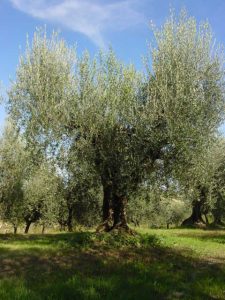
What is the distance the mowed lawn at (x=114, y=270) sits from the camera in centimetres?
1031

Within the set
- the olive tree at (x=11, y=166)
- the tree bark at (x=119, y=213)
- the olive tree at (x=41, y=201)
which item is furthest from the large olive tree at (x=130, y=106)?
the olive tree at (x=41, y=201)

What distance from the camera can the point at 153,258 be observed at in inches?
702

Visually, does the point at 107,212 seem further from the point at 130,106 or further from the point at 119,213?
the point at 130,106

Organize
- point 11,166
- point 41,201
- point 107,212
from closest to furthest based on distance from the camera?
point 107,212 → point 11,166 → point 41,201

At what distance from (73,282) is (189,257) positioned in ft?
31.0

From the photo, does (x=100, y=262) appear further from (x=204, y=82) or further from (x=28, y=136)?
(x=204, y=82)

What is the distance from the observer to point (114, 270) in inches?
550

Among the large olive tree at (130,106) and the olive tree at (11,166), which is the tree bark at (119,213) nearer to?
the large olive tree at (130,106)

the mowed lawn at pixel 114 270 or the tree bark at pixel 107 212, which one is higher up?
the tree bark at pixel 107 212

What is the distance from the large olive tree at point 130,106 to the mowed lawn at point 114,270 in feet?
13.0

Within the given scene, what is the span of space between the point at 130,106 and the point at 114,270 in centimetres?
1000

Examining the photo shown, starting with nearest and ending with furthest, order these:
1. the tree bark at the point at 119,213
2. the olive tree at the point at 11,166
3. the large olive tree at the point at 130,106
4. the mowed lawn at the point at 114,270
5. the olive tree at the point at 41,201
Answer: the mowed lawn at the point at 114,270, the large olive tree at the point at 130,106, the tree bark at the point at 119,213, the olive tree at the point at 11,166, the olive tree at the point at 41,201

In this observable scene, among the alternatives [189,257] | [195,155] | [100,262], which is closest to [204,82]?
[195,155]

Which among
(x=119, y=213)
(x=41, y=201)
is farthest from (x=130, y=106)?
(x=41, y=201)
